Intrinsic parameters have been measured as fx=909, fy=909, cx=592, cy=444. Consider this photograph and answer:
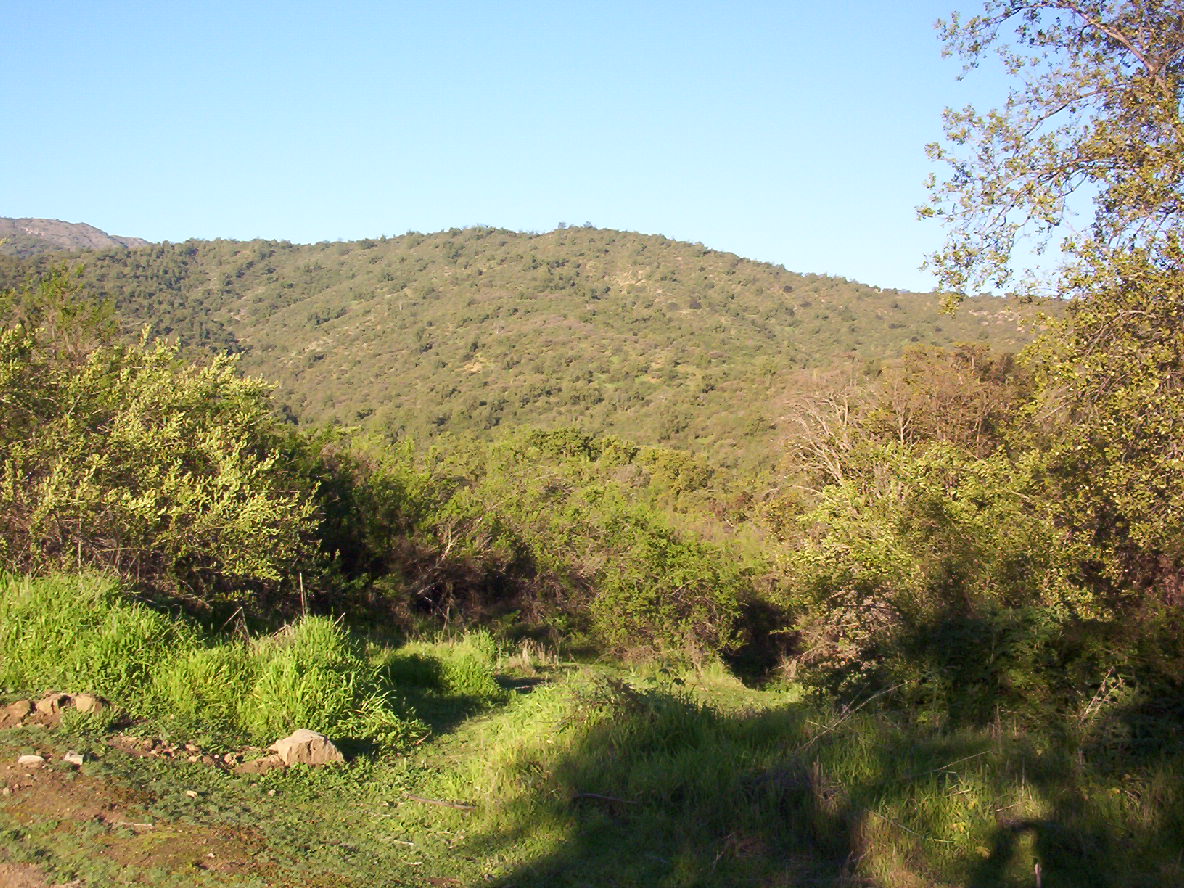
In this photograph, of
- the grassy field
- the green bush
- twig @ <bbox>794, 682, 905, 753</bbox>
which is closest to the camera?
the grassy field

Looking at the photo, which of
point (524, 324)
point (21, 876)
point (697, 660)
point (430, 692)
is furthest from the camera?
point (524, 324)

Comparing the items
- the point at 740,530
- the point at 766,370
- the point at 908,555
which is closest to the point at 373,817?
the point at 908,555

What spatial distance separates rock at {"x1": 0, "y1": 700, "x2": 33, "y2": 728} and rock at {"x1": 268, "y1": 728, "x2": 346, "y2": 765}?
1373 mm

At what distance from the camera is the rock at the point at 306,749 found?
17.7 ft

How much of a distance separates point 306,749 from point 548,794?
1.50 metres

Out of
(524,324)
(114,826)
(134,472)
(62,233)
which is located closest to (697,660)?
(134,472)

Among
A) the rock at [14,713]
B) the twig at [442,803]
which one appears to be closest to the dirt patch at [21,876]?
the rock at [14,713]

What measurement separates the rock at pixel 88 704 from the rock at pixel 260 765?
0.95 metres

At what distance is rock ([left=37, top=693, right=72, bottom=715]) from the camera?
209 inches

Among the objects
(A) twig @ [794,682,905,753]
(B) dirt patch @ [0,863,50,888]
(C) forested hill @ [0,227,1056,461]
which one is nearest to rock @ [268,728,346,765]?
(B) dirt patch @ [0,863,50,888]

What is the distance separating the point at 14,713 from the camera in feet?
17.1

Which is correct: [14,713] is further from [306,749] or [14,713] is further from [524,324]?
[524,324]

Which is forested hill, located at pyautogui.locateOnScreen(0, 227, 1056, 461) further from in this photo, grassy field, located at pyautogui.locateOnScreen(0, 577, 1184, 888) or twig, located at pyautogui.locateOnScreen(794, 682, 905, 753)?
grassy field, located at pyautogui.locateOnScreen(0, 577, 1184, 888)

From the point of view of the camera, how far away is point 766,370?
50250mm
